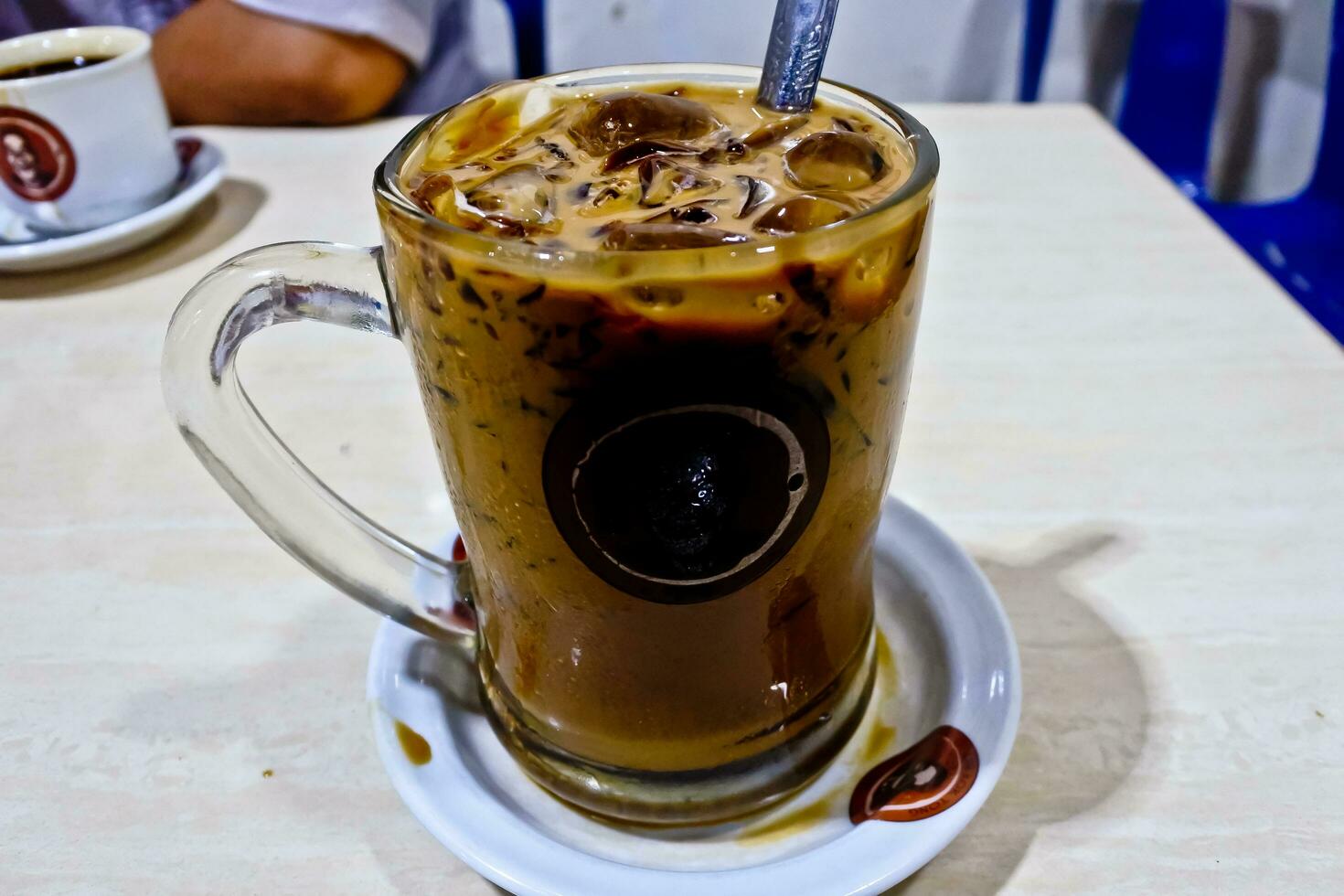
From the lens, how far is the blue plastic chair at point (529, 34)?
94.5 inches

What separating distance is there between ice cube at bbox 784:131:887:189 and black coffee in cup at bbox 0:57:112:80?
47.8 inches

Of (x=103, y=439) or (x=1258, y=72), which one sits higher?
(x=103, y=439)

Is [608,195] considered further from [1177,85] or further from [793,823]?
[1177,85]

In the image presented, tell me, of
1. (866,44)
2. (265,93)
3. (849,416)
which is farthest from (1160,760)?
(866,44)

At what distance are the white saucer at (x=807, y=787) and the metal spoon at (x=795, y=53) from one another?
12.0 inches

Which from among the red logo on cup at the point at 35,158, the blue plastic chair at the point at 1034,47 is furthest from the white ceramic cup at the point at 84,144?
the blue plastic chair at the point at 1034,47

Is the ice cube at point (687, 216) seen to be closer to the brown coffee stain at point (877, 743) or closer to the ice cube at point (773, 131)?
the ice cube at point (773, 131)

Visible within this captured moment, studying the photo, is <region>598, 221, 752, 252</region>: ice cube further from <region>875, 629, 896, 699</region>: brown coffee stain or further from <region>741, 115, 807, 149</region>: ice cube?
<region>875, 629, 896, 699</region>: brown coffee stain

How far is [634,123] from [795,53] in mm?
90

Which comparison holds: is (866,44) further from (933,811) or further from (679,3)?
(933,811)

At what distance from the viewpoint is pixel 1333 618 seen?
686 millimetres

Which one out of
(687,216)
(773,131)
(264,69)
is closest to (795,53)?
(773,131)

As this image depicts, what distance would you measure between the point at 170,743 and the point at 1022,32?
2.44 m

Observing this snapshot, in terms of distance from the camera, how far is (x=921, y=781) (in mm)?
539
